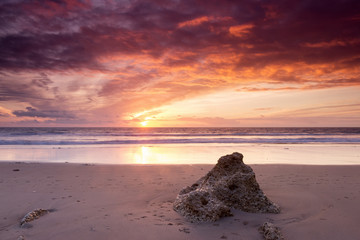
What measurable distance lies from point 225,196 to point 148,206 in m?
1.65

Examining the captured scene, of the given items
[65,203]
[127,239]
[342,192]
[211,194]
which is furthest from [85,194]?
[342,192]

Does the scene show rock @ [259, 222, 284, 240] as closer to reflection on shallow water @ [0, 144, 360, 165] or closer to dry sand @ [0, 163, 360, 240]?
dry sand @ [0, 163, 360, 240]

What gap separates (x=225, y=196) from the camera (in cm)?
511

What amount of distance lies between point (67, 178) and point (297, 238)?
7277 mm

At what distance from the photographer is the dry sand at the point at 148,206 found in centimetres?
412

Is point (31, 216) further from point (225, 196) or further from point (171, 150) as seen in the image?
point (171, 150)

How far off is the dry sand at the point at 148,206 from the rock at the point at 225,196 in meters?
0.17

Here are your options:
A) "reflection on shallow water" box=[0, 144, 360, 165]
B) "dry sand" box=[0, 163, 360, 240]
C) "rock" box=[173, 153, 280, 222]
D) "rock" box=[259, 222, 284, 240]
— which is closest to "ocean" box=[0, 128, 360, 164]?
"reflection on shallow water" box=[0, 144, 360, 165]

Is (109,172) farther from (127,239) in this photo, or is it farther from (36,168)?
(127,239)

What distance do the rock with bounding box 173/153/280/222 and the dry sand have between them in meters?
0.17

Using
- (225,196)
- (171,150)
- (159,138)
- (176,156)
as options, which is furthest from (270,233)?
(159,138)

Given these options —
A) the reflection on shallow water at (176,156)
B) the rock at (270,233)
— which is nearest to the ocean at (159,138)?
the reflection on shallow water at (176,156)

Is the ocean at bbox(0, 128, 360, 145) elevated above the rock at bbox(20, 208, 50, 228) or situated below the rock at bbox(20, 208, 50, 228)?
above

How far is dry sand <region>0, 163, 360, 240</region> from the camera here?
412 centimetres
